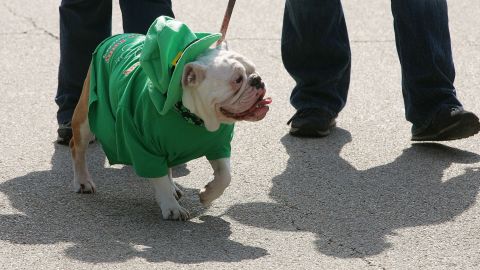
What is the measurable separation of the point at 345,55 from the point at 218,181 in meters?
1.64

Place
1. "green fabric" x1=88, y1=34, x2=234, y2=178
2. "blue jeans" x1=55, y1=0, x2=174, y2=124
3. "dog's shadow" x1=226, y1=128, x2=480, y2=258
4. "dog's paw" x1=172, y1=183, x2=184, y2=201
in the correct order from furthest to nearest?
1. "blue jeans" x1=55, y1=0, x2=174, y2=124
2. "dog's paw" x1=172, y1=183, x2=184, y2=201
3. "dog's shadow" x1=226, y1=128, x2=480, y2=258
4. "green fabric" x1=88, y1=34, x2=234, y2=178

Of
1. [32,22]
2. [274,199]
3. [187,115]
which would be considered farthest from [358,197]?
[32,22]

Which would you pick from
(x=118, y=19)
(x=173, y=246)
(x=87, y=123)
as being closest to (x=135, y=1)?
(x=87, y=123)

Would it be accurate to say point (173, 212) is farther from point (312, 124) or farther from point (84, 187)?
point (312, 124)

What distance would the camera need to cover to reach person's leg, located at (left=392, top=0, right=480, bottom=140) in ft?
18.0

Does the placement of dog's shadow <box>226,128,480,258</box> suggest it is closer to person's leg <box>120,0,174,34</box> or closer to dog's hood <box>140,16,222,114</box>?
dog's hood <box>140,16,222,114</box>

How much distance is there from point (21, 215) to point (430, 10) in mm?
2272

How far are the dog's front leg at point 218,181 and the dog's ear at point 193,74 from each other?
1.63 ft

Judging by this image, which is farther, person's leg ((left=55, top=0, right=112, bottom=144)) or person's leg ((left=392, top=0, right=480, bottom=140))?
person's leg ((left=55, top=0, right=112, bottom=144))

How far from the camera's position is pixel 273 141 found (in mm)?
5836

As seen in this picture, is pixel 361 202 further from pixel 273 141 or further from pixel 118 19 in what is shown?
pixel 118 19

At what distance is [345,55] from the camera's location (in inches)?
235

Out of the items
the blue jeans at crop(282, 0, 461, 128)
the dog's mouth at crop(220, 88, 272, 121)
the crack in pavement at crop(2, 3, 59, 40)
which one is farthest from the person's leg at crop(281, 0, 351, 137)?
the crack in pavement at crop(2, 3, 59, 40)

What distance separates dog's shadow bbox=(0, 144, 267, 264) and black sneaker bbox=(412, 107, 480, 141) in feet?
4.16
